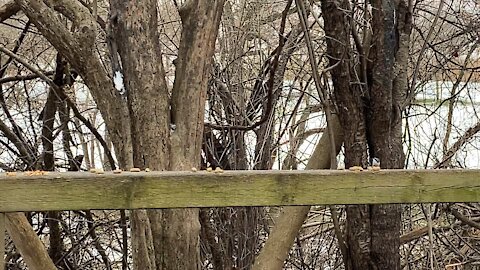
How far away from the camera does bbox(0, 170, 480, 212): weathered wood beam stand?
166cm

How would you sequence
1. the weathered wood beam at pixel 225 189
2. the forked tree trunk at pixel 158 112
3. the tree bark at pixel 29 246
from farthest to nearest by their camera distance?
the tree bark at pixel 29 246 < the forked tree trunk at pixel 158 112 < the weathered wood beam at pixel 225 189

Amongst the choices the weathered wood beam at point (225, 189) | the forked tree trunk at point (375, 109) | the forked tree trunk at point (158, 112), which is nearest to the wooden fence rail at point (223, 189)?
the weathered wood beam at point (225, 189)

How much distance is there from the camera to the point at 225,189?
5.74ft

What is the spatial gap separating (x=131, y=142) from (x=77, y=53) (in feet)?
1.59

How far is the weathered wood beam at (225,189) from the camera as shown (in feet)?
5.46

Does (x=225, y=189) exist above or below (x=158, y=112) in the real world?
below

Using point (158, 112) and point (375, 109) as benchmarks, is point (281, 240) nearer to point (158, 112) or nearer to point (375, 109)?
point (375, 109)

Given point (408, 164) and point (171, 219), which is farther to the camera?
point (408, 164)

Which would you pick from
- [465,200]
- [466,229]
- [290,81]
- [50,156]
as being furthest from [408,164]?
[465,200]

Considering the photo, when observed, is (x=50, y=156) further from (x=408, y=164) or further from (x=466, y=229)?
(x=466, y=229)

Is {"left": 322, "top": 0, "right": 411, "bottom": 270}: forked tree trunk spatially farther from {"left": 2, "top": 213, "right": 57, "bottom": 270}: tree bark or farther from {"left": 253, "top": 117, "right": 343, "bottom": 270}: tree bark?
{"left": 2, "top": 213, "right": 57, "bottom": 270}: tree bark

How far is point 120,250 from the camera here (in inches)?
194

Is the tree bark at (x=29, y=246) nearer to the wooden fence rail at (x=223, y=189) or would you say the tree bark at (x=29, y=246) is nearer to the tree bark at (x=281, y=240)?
the tree bark at (x=281, y=240)

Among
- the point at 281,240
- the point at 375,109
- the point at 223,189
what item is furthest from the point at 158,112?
the point at 375,109
